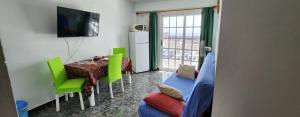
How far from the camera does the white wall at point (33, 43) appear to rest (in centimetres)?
204

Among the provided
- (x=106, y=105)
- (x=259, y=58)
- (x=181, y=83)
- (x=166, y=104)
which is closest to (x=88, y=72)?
(x=106, y=105)

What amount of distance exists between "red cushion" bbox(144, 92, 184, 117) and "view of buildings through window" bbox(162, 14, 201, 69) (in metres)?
2.77

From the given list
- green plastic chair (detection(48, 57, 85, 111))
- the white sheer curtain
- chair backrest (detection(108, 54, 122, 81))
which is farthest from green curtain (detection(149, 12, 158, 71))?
green plastic chair (detection(48, 57, 85, 111))

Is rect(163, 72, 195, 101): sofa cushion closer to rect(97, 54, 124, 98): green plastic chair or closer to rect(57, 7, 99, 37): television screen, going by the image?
rect(97, 54, 124, 98): green plastic chair

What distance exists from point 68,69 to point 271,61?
2866 mm

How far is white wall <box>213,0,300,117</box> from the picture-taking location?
702 millimetres

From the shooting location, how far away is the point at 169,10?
4.02 metres

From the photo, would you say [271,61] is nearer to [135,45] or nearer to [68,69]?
[68,69]

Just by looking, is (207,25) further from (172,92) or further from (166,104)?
(166,104)

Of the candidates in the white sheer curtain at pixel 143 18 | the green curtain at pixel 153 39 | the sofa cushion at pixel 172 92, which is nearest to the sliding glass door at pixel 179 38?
the green curtain at pixel 153 39

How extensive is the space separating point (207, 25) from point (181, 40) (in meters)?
0.87

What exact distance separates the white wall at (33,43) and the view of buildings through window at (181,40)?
228 centimetres

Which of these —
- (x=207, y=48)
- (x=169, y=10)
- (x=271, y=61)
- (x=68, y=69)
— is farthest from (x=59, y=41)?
(x=207, y=48)

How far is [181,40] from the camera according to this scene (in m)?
4.23
